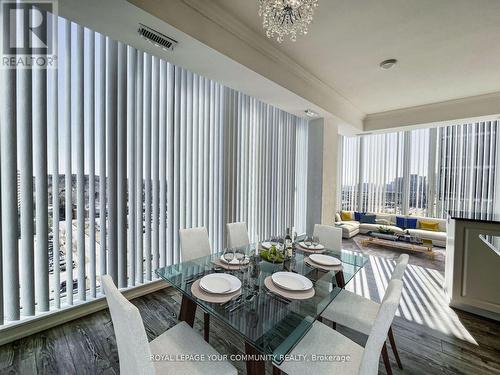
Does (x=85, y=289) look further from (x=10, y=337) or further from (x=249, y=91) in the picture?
(x=249, y=91)

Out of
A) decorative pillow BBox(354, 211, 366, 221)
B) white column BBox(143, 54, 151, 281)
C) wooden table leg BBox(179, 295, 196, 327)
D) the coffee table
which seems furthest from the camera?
decorative pillow BBox(354, 211, 366, 221)

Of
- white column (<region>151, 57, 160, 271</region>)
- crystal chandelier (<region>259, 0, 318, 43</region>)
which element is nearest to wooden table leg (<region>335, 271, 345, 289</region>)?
crystal chandelier (<region>259, 0, 318, 43</region>)

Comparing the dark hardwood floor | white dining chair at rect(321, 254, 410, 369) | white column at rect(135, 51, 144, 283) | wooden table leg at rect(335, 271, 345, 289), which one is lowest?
the dark hardwood floor

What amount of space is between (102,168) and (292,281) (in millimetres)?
2098

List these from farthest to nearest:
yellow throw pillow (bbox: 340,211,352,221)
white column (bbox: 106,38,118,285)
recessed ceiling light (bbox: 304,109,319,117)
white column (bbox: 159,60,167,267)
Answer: yellow throw pillow (bbox: 340,211,352,221) → recessed ceiling light (bbox: 304,109,319,117) → white column (bbox: 159,60,167,267) → white column (bbox: 106,38,118,285)

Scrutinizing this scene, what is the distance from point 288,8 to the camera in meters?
1.44

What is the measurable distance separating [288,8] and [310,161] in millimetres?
2650

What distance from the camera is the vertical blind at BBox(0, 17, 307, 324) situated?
175 cm

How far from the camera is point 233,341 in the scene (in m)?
1.79

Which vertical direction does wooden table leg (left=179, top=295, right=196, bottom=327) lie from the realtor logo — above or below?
below

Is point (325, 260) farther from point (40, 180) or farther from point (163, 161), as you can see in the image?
point (40, 180)

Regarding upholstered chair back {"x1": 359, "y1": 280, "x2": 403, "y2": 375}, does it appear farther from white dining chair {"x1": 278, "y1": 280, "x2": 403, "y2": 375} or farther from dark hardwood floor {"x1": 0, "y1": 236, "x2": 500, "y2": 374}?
dark hardwood floor {"x1": 0, "y1": 236, "x2": 500, "y2": 374}

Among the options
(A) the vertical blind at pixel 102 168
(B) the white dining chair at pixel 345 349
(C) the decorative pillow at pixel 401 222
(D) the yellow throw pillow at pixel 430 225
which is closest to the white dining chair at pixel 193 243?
(A) the vertical blind at pixel 102 168

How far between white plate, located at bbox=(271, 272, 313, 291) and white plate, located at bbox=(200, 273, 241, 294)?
265mm
